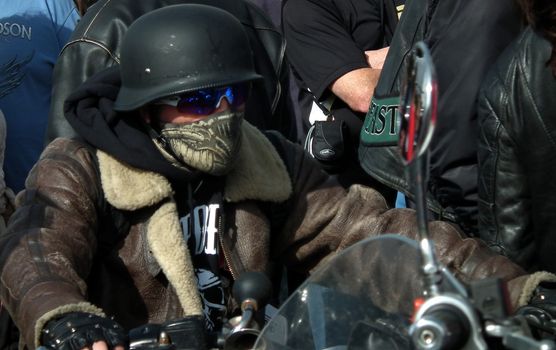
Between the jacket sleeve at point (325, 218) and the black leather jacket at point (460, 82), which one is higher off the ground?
the black leather jacket at point (460, 82)

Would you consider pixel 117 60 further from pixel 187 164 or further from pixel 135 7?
pixel 187 164

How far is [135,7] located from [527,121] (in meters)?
1.89

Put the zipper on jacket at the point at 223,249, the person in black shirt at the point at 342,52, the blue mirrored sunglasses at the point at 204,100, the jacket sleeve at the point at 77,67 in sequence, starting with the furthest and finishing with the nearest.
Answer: the person in black shirt at the point at 342,52 → the jacket sleeve at the point at 77,67 → the zipper on jacket at the point at 223,249 → the blue mirrored sunglasses at the point at 204,100

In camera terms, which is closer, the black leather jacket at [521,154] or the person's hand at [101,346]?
the person's hand at [101,346]

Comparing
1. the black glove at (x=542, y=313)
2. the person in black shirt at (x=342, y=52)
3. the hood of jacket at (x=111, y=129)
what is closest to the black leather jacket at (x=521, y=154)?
the black glove at (x=542, y=313)

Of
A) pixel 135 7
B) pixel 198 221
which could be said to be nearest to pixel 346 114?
pixel 135 7

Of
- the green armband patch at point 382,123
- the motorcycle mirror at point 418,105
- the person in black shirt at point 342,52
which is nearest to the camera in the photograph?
the motorcycle mirror at point 418,105

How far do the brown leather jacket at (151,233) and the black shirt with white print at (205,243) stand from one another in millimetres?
51

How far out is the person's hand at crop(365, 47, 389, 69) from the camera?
5.14 meters

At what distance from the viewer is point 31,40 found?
19.7ft

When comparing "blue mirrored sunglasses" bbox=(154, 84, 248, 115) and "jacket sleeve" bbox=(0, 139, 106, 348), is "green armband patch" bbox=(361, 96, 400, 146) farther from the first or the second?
"jacket sleeve" bbox=(0, 139, 106, 348)

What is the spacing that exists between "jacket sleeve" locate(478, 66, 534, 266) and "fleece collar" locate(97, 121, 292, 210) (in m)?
0.69

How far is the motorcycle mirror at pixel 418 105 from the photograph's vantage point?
78.9 inches

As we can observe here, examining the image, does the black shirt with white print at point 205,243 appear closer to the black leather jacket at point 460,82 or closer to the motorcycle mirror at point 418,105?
the black leather jacket at point 460,82
